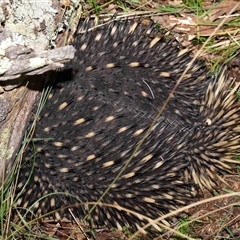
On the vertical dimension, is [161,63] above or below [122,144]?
above

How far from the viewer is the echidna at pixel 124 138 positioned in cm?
310

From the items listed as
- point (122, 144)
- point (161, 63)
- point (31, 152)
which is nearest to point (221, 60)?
point (161, 63)

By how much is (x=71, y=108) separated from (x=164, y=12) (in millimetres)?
1176

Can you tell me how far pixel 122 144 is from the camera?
10.2ft

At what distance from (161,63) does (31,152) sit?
930 millimetres

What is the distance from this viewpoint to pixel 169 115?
315 centimetres

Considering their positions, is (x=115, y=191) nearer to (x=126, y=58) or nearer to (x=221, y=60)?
(x=126, y=58)

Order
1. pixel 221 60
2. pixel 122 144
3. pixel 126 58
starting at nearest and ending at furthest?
pixel 122 144 → pixel 126 58 → pixel 221 60

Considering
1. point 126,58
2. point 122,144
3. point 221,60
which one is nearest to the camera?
point 122,144

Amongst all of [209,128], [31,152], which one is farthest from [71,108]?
[209,128]

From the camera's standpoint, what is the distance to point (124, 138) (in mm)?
3104

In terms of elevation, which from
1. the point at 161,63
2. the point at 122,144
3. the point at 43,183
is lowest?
the point at 43,183

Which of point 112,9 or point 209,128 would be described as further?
point 112,9

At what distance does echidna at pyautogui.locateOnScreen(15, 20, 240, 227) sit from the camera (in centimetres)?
310
